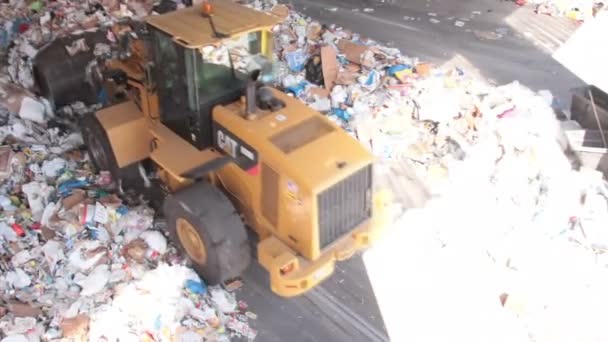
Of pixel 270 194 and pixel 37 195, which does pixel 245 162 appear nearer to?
pixel 270 194

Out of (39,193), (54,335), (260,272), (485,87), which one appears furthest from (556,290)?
(39,193)

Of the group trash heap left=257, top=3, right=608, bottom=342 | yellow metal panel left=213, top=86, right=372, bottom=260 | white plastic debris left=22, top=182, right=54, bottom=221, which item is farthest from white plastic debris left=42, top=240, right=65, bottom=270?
trash heap left=257, top=3, right=608, bottom=342

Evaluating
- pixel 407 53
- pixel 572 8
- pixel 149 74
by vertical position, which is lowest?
pixel 407 53

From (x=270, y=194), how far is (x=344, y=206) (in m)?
0.51

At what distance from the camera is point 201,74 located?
4.39m

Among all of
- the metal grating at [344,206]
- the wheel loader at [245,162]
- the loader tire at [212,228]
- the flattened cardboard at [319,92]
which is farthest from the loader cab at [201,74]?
the flattened cardboard at [319,92]

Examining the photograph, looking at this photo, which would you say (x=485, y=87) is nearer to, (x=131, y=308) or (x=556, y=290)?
(x=556, y=290)

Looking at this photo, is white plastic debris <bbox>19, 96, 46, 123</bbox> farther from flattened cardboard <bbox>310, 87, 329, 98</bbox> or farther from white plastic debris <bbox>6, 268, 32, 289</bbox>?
flattened cardboard <bbox>310, 87, 329, 98</bbox>

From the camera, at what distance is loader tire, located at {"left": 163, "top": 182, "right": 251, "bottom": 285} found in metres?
4.34

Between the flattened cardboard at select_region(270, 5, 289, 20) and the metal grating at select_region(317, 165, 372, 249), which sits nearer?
the metal grating at select_region(317, 165, 372, 249)

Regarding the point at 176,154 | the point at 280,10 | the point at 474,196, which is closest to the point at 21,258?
the point at 176,154

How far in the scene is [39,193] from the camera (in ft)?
17.4

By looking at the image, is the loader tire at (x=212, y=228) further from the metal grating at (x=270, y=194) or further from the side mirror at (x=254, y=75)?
the side mirror at (x=254, y=75)

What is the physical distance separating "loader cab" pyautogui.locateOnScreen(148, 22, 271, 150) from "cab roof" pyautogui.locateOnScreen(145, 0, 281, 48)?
2.0 inches
